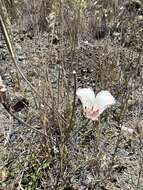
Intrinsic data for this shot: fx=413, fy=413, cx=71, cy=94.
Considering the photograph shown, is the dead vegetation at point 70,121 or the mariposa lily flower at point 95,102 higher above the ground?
the mariposa lily flower at point 95,102

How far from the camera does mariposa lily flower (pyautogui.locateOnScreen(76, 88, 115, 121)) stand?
1152 mm

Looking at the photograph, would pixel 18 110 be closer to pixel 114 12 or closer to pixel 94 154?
pixel 94 154

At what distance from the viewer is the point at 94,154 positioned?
153 centimetres

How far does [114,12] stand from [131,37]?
0.23m

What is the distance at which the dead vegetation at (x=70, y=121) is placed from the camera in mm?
1440

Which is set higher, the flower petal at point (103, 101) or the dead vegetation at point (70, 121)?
the flower petal at point (103, 101)

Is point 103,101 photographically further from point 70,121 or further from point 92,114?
point 70,121

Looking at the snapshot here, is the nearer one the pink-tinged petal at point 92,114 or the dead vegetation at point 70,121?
the pink-tinged petal at point 92,114

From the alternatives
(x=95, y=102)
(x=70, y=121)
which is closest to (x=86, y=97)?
Answer: (x=95, y=102)

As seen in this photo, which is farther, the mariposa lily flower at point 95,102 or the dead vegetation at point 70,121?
the dead vegetation at point 70,121

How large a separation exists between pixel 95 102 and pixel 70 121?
7.2 inches

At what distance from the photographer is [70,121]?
1047 mm

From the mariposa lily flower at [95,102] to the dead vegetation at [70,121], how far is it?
2.0 inches

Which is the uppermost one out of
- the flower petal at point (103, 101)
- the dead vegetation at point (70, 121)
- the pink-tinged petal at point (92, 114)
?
the flower petal at point (103, 101)
